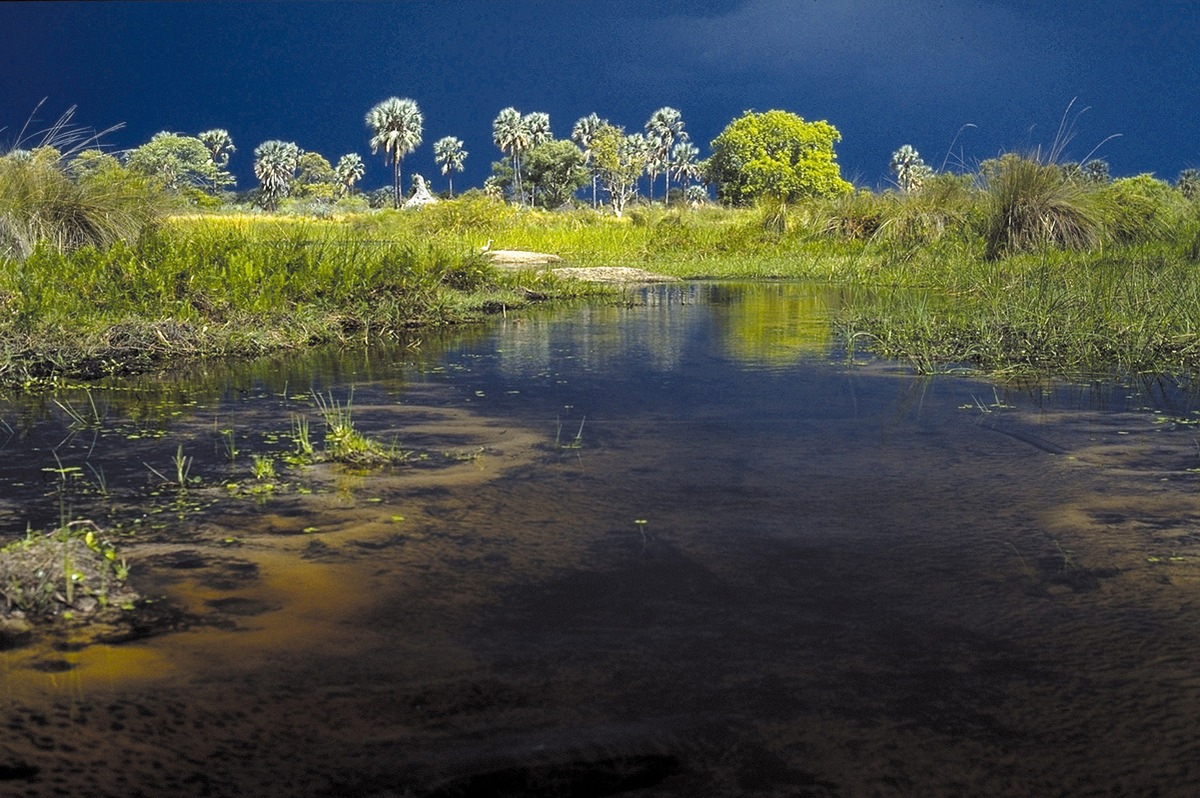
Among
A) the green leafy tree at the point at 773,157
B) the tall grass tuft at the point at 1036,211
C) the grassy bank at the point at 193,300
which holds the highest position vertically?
the green leafy tree at the point at 773,157

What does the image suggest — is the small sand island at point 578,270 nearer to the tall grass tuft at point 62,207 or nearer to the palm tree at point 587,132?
the tall grass tuft at point 62,207

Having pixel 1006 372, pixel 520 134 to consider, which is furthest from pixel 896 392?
pixel 520 134

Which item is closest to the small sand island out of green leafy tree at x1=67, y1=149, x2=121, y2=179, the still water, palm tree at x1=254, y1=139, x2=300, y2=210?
green leafy tree at x1=67, y1=149, x2=121, y2=179

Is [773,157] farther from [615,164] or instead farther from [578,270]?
[578,270]

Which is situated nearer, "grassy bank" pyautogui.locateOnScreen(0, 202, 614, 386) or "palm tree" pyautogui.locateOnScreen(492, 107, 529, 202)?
"grassy bank" pyautogui.locateOnScreen(0, 202, 614, 386)

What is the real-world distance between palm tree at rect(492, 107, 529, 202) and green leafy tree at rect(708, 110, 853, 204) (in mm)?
21130

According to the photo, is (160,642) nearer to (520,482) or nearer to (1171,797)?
(520,482)

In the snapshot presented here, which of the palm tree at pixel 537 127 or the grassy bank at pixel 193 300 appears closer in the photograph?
the grassy bank at pixel 193 300

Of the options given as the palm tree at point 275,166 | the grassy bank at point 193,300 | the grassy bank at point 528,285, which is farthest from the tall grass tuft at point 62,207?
the palm tree at point 275,166

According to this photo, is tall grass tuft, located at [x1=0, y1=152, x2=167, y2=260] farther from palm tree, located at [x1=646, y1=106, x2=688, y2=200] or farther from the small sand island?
palm tree, located at [x1=646, y1=106, x2=688, y2=200]

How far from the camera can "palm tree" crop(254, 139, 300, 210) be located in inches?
3925

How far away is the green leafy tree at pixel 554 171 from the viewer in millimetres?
89625

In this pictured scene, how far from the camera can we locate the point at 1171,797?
7.80ft

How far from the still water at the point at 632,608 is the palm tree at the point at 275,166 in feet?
325
